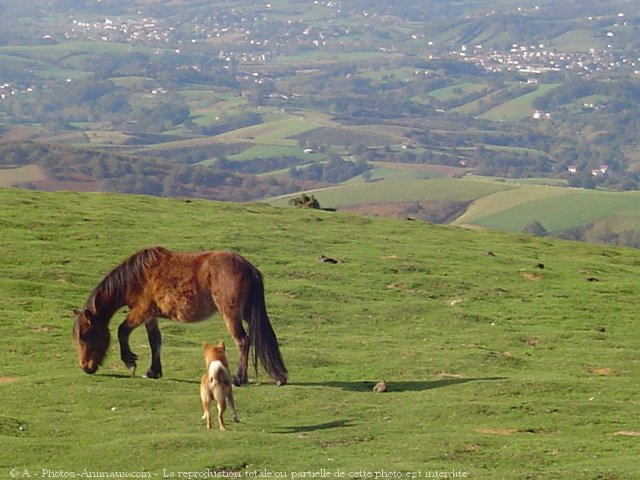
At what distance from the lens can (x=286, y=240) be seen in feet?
122

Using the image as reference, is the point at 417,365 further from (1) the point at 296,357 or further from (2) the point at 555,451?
(2) the point at 555,451

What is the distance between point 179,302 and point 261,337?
59.3 inches

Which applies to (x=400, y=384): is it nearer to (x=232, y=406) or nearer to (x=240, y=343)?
(x=240, y=343)

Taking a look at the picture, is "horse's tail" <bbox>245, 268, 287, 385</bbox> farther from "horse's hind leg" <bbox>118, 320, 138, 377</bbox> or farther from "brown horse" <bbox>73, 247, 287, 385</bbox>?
"horse's hind leg" <bbox>118, 320, 138, 377</bbox>

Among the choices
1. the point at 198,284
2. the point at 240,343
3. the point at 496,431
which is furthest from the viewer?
the point at 198,284

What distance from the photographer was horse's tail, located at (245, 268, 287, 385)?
1858 cm

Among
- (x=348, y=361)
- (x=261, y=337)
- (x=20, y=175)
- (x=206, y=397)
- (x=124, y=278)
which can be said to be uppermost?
(x=124, y=278)

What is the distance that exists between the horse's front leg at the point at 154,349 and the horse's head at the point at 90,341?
2.37 feet

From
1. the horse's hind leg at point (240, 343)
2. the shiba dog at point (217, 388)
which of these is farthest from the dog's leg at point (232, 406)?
the horse's hind leg at point (240, 343)

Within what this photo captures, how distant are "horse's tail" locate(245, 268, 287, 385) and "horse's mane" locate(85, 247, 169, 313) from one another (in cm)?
182

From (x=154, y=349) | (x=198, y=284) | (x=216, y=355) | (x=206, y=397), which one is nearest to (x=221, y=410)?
(x=206, y=397)

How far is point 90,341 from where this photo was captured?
1927 centimetres

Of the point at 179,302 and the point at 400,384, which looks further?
the point at 400,384

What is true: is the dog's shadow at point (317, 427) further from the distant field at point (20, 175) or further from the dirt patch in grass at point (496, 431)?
the distant field at point (20, 175)
